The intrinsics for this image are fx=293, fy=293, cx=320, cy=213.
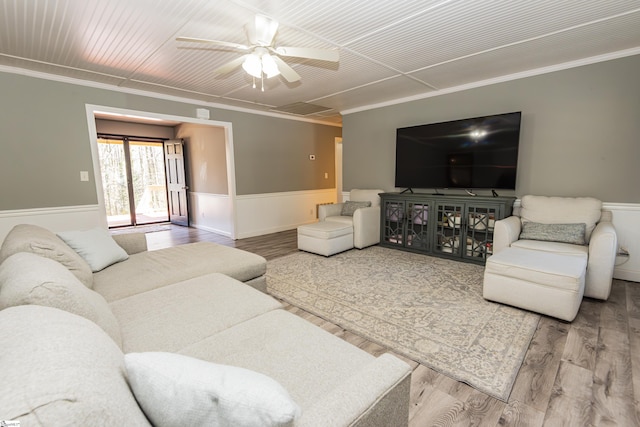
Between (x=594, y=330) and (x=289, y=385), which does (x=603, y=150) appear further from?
(x=289, y=385)

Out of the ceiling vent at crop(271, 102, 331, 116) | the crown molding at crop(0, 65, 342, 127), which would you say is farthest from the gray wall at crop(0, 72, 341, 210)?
the ceiling vent at crop(271, 102, 331, 116)

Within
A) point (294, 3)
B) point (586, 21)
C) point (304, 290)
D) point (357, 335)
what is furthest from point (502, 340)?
point (294, 3)

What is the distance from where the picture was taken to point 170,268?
227 cm

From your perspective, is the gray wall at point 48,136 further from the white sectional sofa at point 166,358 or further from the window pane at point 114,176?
the window pane at point 114,176

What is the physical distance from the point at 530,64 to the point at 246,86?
11.3 feet

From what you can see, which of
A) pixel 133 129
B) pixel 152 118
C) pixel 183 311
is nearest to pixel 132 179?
pixel 133 129

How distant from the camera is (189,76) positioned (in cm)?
355

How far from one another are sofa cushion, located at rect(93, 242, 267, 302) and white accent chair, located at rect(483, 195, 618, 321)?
2.15m

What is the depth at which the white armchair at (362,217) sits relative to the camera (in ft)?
14.4

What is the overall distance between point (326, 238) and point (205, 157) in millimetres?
3602

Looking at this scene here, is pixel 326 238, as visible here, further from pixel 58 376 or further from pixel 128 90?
pixel 58 376

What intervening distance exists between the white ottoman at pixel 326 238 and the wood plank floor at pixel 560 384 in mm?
1705

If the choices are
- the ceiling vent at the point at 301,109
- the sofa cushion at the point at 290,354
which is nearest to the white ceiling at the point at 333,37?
the ceiling vent at the point at 301,109

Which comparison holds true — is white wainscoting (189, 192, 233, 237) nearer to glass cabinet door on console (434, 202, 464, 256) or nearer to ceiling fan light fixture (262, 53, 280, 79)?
ceiling fan light fixture (262, 53, 280, 79)
